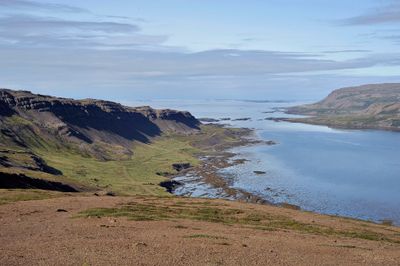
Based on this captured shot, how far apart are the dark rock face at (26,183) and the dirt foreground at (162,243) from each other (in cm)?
3529

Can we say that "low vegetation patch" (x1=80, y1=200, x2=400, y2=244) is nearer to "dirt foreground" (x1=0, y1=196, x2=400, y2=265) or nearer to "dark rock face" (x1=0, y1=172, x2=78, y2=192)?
"dirt foreground" (x1=0, y1=196, x2=400, y2=265)

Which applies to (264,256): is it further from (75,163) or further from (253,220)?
(75,163)

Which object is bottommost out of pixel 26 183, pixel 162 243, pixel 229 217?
pixel 26 183

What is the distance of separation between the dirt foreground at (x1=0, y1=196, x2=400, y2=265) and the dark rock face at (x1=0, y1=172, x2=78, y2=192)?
1390 inches

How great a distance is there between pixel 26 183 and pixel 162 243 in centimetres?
6781

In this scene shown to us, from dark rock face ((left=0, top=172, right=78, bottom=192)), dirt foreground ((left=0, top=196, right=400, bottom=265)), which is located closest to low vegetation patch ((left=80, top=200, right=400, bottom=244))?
dirt foreground ((left=0, top=196, right=400, bottom=265))

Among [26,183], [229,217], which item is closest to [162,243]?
[229,217]

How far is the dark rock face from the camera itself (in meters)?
89.2

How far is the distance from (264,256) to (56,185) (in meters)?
85.0

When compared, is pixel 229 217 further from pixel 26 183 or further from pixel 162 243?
pixel 26 183

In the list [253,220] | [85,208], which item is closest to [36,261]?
[85,208]

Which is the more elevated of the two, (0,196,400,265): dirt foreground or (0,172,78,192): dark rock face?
(0,196,400,265): dirt foreground

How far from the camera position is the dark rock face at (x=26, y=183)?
8924 centimetres

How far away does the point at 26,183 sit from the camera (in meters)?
97.0
